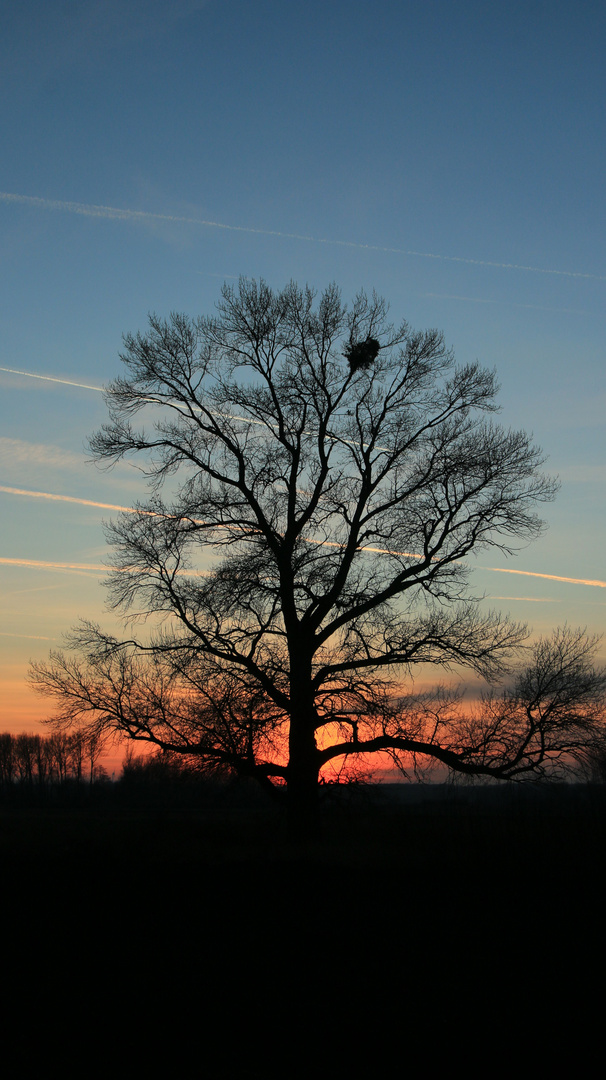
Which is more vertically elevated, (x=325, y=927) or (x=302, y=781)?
(x=302, y=781)

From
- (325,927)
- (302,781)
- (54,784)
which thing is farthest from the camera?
(54,784)

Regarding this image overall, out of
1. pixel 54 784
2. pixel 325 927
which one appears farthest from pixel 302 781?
pixel 54 784

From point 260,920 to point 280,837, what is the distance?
745 cm

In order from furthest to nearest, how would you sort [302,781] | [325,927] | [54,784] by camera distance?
[54,784] → [302,781] → [325,927]

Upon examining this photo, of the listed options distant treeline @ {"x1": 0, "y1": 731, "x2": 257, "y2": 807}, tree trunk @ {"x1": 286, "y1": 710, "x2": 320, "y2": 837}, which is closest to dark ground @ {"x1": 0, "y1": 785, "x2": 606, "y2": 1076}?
tree trunk @ {"x1": 286, "y1": 710, "x2": 320, "y2": 837}

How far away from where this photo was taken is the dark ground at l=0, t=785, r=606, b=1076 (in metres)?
6.20

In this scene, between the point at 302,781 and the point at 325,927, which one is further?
the point at 302,781

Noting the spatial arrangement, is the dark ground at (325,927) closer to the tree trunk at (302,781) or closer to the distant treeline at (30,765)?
the tree trunk at (302,781)

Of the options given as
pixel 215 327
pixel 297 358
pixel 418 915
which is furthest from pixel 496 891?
pixel 215 327

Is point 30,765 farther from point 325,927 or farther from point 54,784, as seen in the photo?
point 325,927

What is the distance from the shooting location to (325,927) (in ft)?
29.8

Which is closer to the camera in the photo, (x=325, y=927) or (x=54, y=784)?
(x=325, y=927)

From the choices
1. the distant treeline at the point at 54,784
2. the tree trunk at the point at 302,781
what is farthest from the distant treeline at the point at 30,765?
the tree trunk at the point at 302,781

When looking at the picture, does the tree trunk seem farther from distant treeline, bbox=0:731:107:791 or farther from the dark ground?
distant treeline, bbox=0:731:107:791
